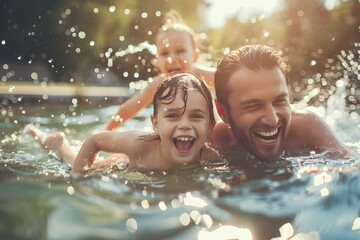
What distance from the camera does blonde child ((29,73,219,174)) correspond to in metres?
3.75

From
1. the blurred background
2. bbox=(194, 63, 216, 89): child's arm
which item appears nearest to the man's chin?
bbox=(194, 63, 216, 89): child's arm

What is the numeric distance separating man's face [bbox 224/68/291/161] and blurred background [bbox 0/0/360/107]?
10.2 metres

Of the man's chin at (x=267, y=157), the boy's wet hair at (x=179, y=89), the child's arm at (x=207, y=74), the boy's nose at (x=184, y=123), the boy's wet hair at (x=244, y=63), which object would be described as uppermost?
the child's arm at (x=207, y=74)

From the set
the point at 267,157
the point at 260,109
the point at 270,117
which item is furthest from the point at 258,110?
the point at 267,157

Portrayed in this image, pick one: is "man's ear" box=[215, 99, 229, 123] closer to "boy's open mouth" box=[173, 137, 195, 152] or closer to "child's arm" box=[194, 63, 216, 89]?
"boy's open mouth" box=[173, 137, 195, 152]

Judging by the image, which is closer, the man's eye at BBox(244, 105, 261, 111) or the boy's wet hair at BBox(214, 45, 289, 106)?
the man's eye at BBox(244, 105, 261, 111)

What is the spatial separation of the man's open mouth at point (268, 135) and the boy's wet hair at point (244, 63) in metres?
0.43

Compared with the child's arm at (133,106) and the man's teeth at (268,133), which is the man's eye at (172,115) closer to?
the man's teeth at (268,133)

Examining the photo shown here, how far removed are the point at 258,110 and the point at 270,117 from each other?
0.15 m

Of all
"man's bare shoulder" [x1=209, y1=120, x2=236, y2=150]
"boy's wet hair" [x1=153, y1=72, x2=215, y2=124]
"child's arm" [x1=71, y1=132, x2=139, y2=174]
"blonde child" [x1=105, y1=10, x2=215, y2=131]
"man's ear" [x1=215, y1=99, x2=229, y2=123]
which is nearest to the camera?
"boy's wet hair" [x1=153, y1=72, x2=215, y2=124]

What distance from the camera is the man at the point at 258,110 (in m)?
3.95

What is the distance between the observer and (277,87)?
13.0 feet

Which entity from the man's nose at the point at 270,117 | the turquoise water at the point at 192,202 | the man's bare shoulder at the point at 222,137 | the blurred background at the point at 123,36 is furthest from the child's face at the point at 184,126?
the blurred background at the point at 123,36

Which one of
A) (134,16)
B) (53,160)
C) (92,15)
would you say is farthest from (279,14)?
(53,160)
